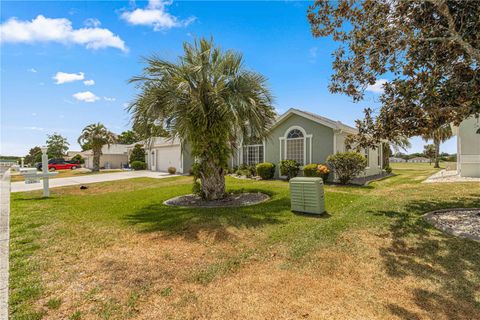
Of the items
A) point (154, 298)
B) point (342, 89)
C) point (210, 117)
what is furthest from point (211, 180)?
point (154, 298)

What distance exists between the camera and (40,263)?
4.34 metres

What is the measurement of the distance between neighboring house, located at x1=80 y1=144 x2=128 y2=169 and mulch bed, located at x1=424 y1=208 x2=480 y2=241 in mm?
41578

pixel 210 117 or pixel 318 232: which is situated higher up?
pixel 210 117

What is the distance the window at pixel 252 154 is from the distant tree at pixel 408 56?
1151 centimetres

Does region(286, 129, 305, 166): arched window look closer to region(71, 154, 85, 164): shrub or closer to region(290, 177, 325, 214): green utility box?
region(290, 177, 325, 214): green utility box

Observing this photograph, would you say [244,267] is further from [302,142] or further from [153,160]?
[153,160]

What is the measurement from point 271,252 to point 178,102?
6.24 metres

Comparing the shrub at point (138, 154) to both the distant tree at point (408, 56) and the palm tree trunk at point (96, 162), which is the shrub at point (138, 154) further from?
the distant tree at point (408, 56)

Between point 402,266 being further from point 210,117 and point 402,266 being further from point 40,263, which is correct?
point 210,117

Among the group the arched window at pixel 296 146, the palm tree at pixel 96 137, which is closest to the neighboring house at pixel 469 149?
the arched window at pixel 296 146

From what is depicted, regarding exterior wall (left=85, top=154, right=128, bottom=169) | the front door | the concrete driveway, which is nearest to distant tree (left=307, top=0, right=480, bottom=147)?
the concrete driveway

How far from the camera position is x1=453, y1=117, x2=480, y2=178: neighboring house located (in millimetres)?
14211

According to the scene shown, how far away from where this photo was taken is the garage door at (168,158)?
2483cm

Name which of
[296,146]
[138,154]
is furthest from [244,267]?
[138,154]
